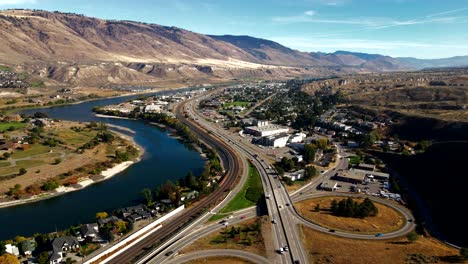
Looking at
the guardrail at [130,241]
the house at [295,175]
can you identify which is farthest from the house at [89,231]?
the house at [295,175]

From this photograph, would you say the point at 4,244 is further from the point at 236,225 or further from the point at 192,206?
the point at 236,225

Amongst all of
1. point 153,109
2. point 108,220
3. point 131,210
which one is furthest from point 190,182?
point 153,109

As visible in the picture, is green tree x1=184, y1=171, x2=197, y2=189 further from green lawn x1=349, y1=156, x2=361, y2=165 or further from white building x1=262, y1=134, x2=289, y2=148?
green lawn x1=349, y1=156, x2=361, y2=165

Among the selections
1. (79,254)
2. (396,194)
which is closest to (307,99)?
(396,194)

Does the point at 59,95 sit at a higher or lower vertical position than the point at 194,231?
higher

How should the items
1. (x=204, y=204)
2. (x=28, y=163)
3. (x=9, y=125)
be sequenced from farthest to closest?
1. (x=9, y=125)
2. (x=28, y=163)
3. (x=204, y=204)

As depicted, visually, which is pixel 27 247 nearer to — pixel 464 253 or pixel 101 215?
pixel 101 215
